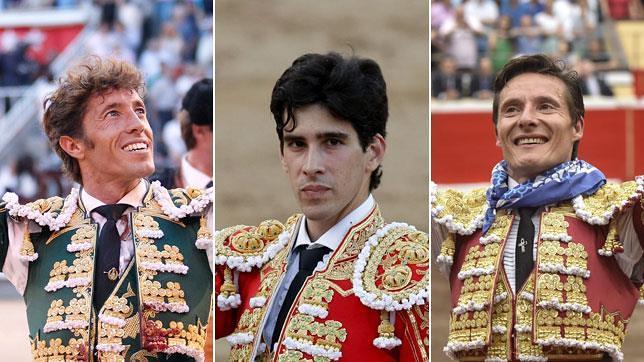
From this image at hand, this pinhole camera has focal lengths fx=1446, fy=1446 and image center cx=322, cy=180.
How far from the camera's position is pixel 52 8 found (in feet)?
17.4

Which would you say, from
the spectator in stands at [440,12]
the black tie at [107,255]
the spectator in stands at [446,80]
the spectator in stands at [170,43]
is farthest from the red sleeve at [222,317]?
the spectator in stands at [440,12]

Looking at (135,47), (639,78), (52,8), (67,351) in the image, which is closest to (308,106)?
(67,351)

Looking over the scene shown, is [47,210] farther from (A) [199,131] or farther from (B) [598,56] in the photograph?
(B) [598,56]

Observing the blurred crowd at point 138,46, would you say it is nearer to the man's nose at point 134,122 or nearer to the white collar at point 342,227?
the man's nose at point 134,122

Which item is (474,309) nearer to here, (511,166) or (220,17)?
(511,166)

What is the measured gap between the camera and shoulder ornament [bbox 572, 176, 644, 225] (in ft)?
9.50

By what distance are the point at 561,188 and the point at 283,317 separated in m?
0.64

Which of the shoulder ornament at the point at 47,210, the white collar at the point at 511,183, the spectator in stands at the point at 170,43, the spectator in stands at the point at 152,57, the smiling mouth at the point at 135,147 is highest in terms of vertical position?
the spectator in stands at the point at 170,43

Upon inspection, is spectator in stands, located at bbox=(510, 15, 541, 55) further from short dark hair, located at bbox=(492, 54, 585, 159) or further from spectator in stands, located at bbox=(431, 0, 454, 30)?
short dark hair, located at bbox=(492, 54, 585, 159)

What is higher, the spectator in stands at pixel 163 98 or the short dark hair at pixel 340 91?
the spectator in stands at pixel 163 98

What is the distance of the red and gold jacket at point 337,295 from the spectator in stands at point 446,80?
3.14 m

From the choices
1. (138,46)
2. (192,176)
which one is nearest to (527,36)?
(138,46)

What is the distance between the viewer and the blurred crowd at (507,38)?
620 centimetres

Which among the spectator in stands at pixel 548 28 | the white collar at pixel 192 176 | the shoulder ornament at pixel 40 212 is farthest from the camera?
the spectator in stands at pixel 548 28
